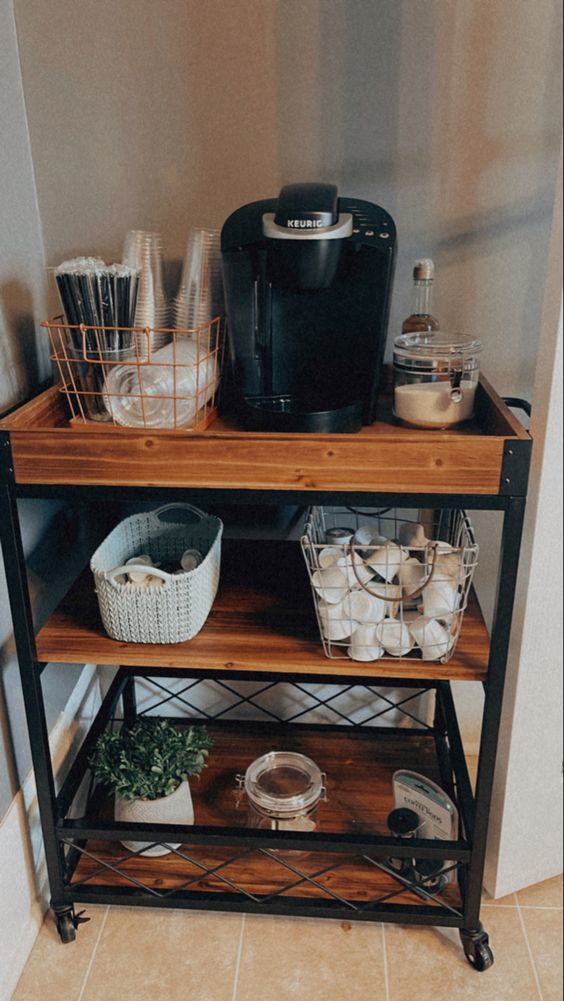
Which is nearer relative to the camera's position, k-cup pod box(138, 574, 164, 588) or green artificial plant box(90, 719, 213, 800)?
k-cup pod box(138, 574, 164, 588)

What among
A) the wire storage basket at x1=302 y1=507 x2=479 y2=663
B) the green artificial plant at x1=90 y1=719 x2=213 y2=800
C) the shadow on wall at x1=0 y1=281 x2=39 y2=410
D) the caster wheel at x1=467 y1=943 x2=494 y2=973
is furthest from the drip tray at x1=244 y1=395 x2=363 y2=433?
the caster wheel at x1=467 y1=943 x2=494 y2=973

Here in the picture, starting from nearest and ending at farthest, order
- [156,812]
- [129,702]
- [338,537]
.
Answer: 1. [338,537]
2. [156,812]
3. [129,702]

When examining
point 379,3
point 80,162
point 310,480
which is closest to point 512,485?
point 310,480

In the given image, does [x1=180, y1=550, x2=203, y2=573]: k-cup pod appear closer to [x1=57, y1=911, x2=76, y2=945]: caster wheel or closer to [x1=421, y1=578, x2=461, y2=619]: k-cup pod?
[x1=421, y1=578, x2=461, y2=619]: k-cup pod

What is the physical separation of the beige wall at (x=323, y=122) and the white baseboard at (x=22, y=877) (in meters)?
0.99

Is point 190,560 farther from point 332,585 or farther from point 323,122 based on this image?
point 323,122

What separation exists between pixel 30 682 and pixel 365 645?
526mm

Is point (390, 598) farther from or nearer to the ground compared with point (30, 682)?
farther from the ground

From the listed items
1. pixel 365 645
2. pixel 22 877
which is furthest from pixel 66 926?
pixel 365 645

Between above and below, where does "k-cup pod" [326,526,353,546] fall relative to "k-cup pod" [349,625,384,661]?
above

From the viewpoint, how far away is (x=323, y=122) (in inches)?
53.5

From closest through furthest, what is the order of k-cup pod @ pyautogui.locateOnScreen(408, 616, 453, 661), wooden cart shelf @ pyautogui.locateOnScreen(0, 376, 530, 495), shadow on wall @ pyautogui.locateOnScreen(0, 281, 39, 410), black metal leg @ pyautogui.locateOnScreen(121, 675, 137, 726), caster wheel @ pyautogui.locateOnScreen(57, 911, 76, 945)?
wooden cart shelf @ pyautogui.locateOnScreen(0, 376, 530, 495) < k-cup pod @ pyautogui.locateOnScreen(408, 616, 453, 661) < shadow on wall @ pyautogui.locateOnScreen(0, 281, 39, 410) < caster wheel @ pyautogui.locateOnScreen(57, 911, 76, 945) < black metal leg @ pyautogui.locateOnScreen(121, 675, 137, 726)

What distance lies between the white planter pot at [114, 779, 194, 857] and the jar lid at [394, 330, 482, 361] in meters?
0.87

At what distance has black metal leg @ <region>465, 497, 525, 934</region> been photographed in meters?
1.12
